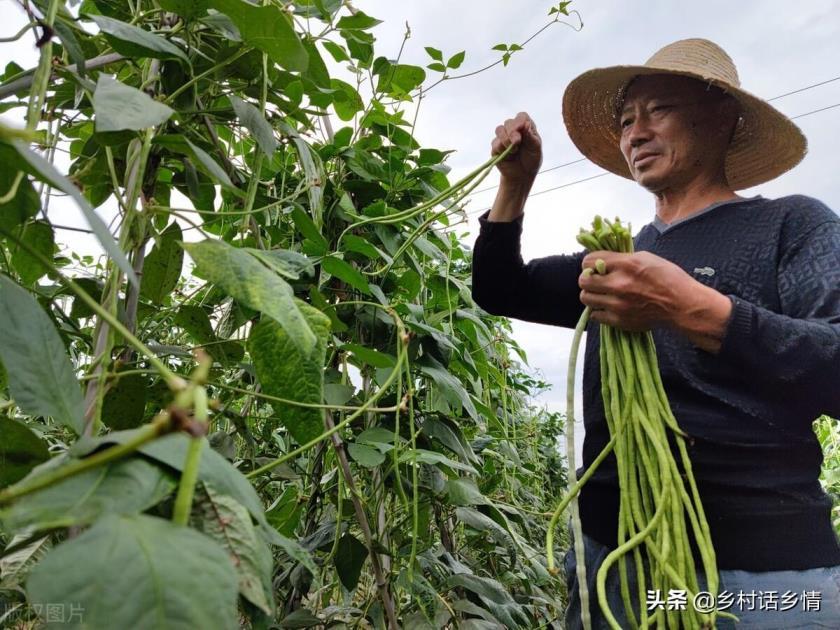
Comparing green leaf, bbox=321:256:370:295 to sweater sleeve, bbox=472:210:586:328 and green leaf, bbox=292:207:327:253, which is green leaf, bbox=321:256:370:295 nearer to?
green leaf, bbox=292:207:327:253

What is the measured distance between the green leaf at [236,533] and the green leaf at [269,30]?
15.0 inches

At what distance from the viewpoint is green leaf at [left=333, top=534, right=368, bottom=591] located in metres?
0.86

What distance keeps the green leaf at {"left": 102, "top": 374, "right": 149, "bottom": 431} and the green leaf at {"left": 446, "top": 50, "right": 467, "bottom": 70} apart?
0.78m

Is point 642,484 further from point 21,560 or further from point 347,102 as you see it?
point 347,102

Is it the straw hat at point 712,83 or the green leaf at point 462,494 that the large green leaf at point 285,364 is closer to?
the green leaf at point 462,494

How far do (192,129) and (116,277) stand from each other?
228 millimetres

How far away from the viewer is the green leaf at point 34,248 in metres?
0.56

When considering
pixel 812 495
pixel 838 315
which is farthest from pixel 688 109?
pixel 812 495

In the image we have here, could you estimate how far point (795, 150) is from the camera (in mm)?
1029

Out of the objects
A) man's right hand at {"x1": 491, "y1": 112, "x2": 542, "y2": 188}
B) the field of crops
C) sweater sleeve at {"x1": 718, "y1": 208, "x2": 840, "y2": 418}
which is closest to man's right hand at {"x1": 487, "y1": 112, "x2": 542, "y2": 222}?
man's right hand at {"x1": 491, "y1": 112, "x2": 542, "y2": 188}

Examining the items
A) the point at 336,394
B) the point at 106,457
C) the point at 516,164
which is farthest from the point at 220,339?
the point at 106,457

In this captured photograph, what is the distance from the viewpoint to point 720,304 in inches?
26.5

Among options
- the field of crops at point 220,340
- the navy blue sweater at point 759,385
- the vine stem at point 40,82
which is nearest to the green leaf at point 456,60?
the field of crops at point 220,340

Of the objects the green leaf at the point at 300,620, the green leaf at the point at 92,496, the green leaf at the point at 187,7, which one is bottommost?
the green leaf at the point at 300,620
